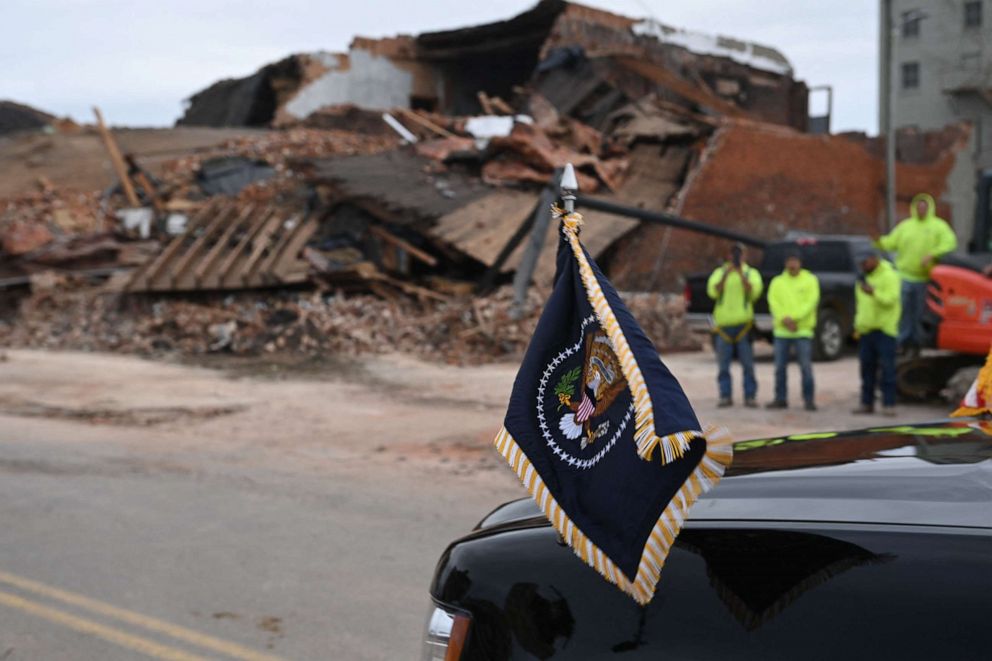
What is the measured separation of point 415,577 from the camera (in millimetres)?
6023

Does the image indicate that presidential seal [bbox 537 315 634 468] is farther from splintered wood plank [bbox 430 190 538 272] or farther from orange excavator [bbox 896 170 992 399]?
splintered wood plank [bbox 430 190 538 272]

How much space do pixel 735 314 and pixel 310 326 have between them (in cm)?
883

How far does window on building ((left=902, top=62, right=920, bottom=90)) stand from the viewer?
56.2 metres

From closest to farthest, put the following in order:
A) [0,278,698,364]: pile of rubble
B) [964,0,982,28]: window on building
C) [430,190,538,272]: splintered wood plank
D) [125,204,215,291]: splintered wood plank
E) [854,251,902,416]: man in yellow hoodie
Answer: [854,251,902,416]: man in yellow hoodie
[0,278,698,364]: pile of rubble
[430,190,538,272]: splintered wood plank
[125,204,215,291]: splintered wood plank
[964,0,982,28]: window on building

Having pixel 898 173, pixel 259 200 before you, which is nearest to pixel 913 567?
pixel 259 200

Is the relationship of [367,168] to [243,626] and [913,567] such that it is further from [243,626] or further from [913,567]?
[913,567]

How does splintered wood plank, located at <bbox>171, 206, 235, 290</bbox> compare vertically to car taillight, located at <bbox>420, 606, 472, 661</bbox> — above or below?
above

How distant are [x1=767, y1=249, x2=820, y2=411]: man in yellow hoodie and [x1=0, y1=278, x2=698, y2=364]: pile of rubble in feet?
20.4

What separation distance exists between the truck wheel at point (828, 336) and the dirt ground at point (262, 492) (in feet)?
4.08

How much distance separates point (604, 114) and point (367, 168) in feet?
24.6

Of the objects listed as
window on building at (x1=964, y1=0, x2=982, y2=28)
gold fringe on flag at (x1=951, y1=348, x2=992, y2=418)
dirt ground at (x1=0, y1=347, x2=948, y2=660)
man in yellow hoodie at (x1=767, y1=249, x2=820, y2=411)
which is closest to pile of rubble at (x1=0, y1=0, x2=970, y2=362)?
dirt ground at (x1=0, y1=347, x2=948, y2=660)

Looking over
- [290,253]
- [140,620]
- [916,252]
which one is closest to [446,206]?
[290,253]

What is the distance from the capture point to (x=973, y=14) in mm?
53781

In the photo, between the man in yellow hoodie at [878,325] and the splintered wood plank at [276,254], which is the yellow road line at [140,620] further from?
the splintered wood plank at [276,254]
